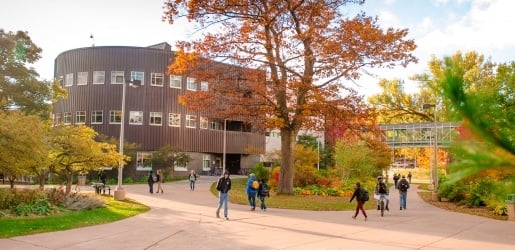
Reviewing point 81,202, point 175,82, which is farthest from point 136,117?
point 81,202

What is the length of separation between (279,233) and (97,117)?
41143 mm

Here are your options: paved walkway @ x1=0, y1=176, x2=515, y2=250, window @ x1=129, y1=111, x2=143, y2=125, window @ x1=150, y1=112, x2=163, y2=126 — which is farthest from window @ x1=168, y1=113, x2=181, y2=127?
paved walkway @ x1=0, y1=176, x2=515, y2=250

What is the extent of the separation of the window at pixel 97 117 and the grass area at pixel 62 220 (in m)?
32.3

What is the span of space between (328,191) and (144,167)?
Result: 24.8m

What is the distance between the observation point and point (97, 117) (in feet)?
164

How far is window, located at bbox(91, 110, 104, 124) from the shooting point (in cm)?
4978

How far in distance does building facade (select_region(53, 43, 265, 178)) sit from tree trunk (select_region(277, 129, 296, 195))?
20.3 meters

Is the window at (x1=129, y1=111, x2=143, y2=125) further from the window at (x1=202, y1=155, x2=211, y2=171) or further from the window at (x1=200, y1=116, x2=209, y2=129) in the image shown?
the window at (x1=202, y1=155, x2=211, y2=171)

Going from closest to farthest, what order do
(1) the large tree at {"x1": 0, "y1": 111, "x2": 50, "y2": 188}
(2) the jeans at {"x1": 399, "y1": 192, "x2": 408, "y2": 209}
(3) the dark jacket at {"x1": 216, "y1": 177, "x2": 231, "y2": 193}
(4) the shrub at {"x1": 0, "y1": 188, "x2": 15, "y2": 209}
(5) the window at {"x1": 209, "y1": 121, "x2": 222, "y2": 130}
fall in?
(1) the large tree at {"x1": 0, "y1": 111, "x2": 50, "y2": 188}, (4) the shrub at {"x1": 0, "y1": 188, "x2": 15, "y2": 209}, (3) the dark jacket at {"x1": 216, "y1": 177, "x2": 231, "y2": 193}, (2) the jeans at {"x1": 399, "y1": 192, "x2": 408, "y2": 209}, (5) the window at {"x1": 209, "y1": 121, "x2": 222, "y2": 130}

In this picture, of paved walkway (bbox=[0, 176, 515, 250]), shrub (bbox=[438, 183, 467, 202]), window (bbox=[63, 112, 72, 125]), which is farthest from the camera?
window (bbox=[63, 112, 72, 125])

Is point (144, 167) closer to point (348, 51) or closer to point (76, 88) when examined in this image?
point (76, 88)

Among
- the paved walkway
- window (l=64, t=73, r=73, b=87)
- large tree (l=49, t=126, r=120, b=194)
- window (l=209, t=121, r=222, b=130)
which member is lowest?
the paved walkway

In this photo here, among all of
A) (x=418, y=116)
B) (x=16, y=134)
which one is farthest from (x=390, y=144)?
(x=16, y=134)

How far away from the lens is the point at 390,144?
62250 millimetres
